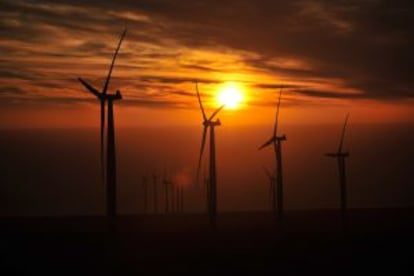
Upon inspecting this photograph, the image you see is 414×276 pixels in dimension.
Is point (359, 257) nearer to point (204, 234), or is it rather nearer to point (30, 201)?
point (204, 234)

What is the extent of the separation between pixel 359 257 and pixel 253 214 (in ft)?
214

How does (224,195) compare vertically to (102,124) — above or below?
below

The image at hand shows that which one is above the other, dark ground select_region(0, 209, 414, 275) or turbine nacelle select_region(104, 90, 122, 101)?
turbine nacelle select_region(104, 90, 122, 101)

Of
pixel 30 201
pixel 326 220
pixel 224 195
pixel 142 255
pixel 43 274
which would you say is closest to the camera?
pixel 43 274

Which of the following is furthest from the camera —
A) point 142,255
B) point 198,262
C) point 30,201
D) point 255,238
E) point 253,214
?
point 30,201

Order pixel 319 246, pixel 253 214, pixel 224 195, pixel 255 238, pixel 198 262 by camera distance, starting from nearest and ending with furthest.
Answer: pixel 198 262
pixel 319 246
pixel 255 238
pixel 253 214
pixel 224 195

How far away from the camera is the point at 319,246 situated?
5506 centimetres

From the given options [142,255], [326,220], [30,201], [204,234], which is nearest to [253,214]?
[326,220]

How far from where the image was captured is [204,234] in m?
65.7

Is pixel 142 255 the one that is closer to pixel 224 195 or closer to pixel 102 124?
pixel 102 124

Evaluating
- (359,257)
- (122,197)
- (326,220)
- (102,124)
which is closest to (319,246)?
(359,257)

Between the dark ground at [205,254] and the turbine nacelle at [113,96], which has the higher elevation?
the turbine nacelle at [113,96]

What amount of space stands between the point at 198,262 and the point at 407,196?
15789cm

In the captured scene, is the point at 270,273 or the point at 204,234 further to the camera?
the point at 204,234
